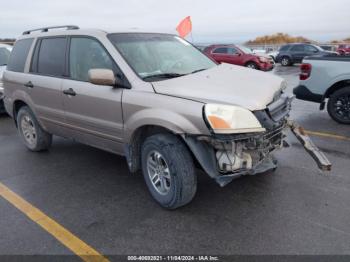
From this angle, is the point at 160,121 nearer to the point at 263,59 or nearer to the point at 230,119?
the point at 230,119

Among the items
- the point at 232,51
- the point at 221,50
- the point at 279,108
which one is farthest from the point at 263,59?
the point at 279,108

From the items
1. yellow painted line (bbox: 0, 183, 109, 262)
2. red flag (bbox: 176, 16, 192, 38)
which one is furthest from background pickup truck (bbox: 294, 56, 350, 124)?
red flag (bbox: 176, 16, 192, 38)

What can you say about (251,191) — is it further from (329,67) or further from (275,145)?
(329,67)

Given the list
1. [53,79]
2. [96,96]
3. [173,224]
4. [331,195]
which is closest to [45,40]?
[53,79]

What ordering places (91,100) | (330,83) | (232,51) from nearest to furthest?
(91,100), (330,83), (232,51)

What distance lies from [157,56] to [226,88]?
41.3 inches

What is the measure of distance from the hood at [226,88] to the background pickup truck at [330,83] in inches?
125

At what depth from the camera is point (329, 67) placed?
6.45m

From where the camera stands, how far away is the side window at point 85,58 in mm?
3762

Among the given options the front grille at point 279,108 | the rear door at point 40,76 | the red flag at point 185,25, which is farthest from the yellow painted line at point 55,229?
the red flag at point 185,25

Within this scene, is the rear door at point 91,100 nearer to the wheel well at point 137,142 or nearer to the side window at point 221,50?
the wheel well at point 137,142

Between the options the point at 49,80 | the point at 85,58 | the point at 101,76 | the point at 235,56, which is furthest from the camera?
the point at 235,56

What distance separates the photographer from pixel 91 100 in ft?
12.6

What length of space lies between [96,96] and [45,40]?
5.24 ft
